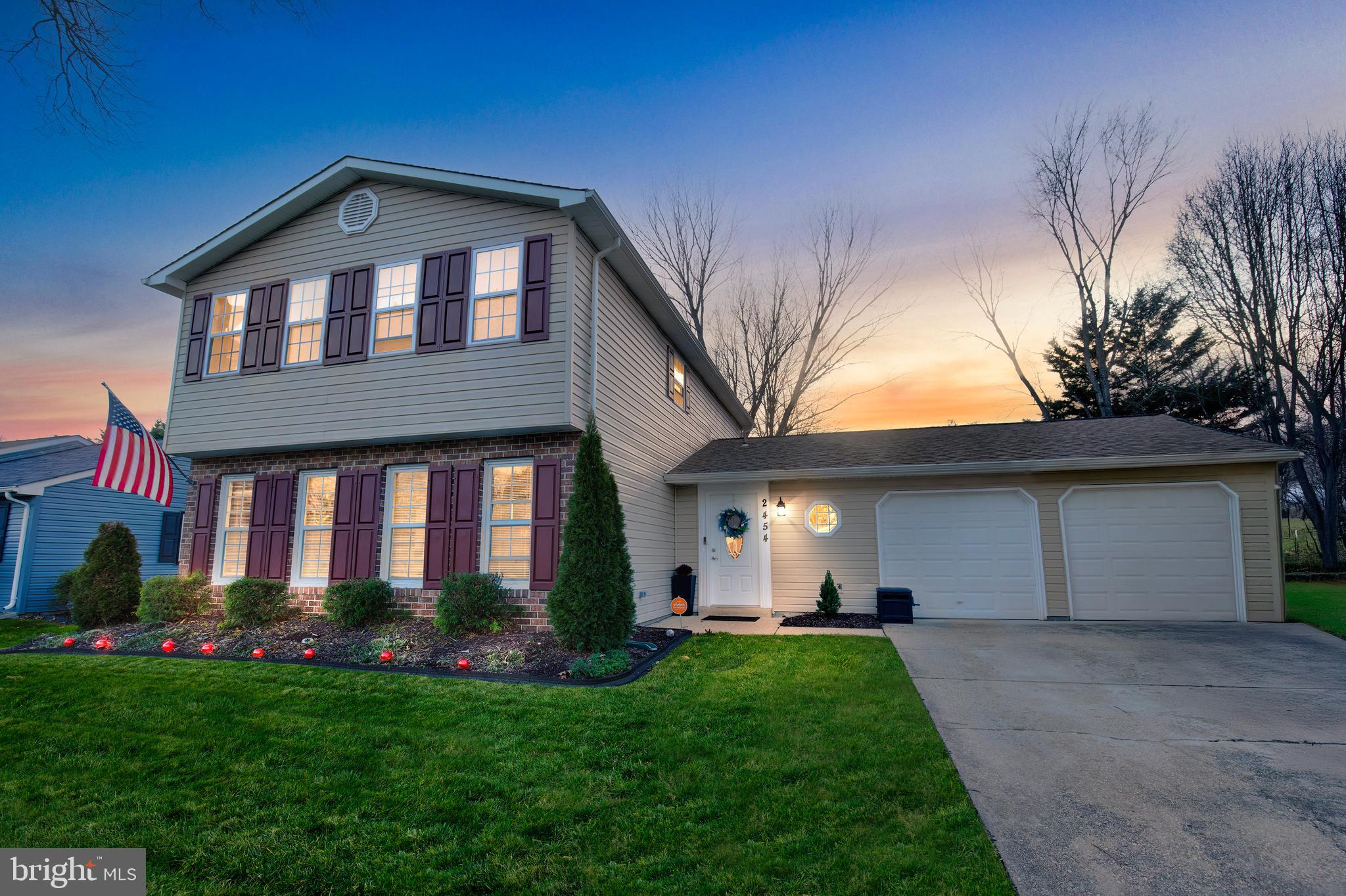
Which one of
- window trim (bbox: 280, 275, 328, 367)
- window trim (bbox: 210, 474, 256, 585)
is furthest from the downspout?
window trim (bbox: 210, 474, 256, 585)

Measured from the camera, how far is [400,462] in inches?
341

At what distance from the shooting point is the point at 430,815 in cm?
295

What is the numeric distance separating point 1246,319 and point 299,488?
24.3m

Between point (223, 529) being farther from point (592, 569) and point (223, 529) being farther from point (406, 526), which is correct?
point (592, 569)

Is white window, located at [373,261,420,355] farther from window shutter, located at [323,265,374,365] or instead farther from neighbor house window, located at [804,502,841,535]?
neighbor house window, located at [804,502,841,535]

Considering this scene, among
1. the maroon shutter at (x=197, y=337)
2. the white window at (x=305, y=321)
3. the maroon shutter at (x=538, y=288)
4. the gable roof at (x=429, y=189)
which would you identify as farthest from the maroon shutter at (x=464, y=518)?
the maroon shutter at (x=197, y=337)

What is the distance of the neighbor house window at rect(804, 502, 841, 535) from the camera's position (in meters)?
10.4

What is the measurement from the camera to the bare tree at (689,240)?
20.3 metres

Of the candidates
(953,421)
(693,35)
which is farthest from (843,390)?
(693,35)

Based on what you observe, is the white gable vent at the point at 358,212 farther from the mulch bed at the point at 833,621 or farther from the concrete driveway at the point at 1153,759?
the concrete driveway at the point at 1153,759

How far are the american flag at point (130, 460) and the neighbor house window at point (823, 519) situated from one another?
9969 millimetres

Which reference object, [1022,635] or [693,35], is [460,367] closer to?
[693,35]

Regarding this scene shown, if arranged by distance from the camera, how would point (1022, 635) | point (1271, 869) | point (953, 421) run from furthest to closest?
point (953, 421) → point (1022, 635) → point (1271, 869)

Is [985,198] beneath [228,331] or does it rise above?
above
